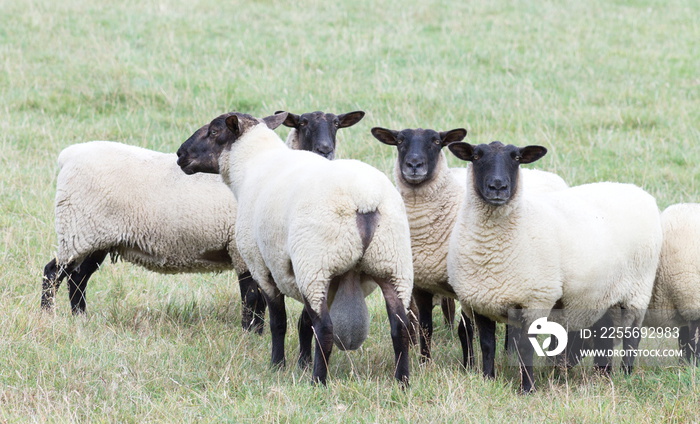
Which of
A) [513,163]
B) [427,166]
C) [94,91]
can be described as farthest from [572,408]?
[94,91]

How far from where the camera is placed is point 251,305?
20.9 feet

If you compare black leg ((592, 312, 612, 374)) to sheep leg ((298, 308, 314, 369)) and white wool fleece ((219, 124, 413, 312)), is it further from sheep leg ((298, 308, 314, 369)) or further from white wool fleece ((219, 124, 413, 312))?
sheep leg ((298, 308, 314, 369))

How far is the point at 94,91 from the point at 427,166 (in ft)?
23.2

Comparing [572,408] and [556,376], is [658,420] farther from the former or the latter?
[556,376]

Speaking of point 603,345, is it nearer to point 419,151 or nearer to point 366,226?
point 419,151

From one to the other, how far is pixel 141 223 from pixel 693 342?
12.8 feet

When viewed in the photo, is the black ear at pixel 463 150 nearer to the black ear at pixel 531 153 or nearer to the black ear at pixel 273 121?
the black ear at pixel 531 153

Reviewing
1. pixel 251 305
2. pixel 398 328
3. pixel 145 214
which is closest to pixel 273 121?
pixel 145 214

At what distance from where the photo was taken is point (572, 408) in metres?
4.48

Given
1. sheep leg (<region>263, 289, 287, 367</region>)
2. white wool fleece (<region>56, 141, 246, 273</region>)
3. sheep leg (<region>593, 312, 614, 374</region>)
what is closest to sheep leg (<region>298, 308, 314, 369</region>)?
sheep leg (<region>263, 289, 287, 367</region>)

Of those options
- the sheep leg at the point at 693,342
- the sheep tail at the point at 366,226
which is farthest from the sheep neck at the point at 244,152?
the sheep leg at the point at 693,342

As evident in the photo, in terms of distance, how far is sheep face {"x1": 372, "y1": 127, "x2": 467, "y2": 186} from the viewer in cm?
574

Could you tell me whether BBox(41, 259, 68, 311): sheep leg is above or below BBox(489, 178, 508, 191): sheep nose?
below

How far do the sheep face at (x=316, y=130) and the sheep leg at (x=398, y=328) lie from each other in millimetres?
2053
